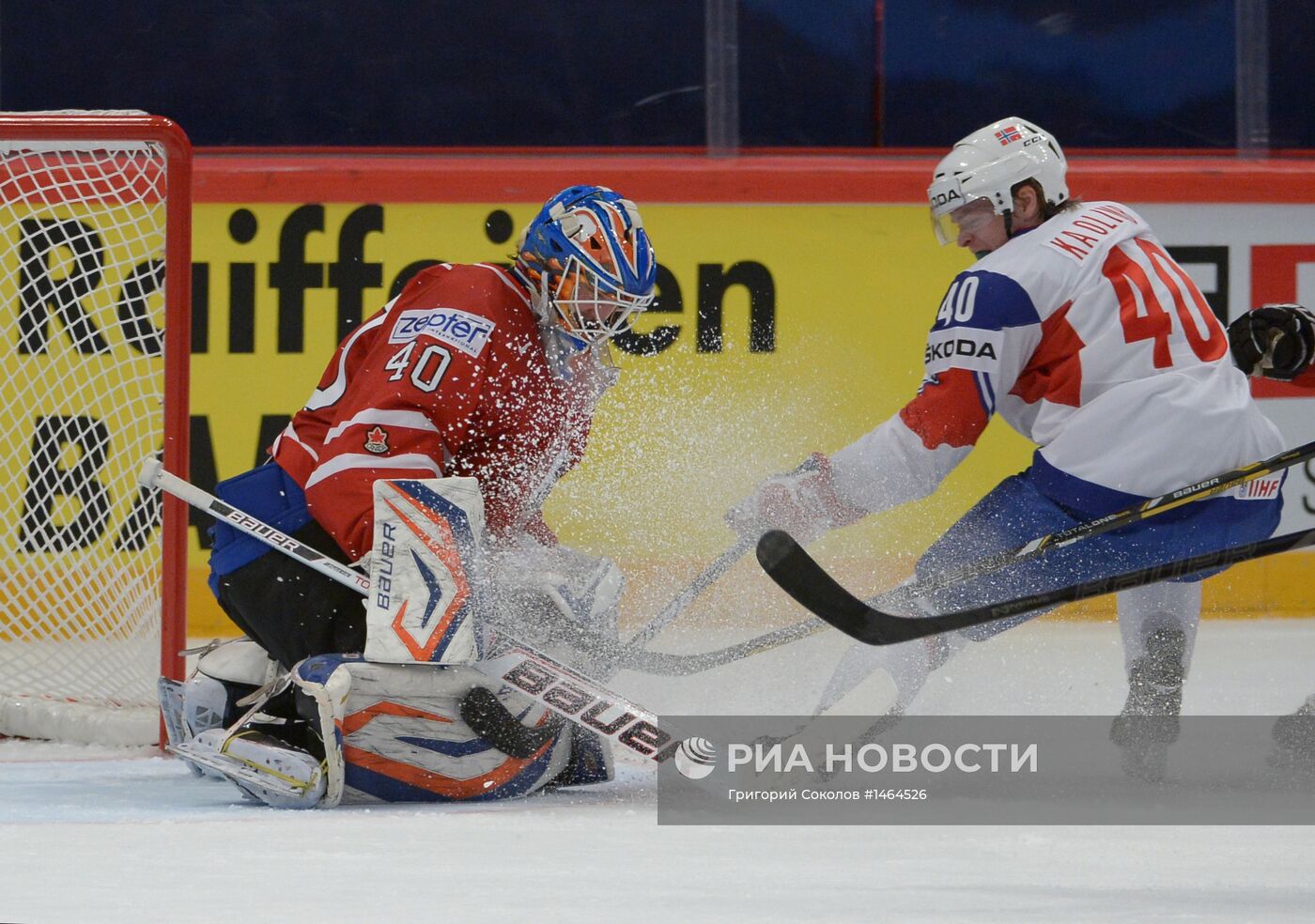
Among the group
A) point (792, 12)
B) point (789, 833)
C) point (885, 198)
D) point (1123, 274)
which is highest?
point (792, 12)

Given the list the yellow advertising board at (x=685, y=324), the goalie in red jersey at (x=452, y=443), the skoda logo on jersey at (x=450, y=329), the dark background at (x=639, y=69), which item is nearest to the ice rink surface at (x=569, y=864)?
the goalie in red jersey at (x=452, y=443)

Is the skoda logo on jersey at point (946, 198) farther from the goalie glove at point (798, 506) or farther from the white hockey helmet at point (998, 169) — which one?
the goalie glove at point (798, 506)

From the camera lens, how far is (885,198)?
471cm

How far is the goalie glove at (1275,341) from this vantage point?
311cm

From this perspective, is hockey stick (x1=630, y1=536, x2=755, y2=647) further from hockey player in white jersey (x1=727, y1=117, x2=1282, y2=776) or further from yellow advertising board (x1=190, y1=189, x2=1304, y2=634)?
yellow advertising board (x1=190, y1=189, x2=1304, y2=634)

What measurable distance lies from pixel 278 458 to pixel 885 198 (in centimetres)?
229

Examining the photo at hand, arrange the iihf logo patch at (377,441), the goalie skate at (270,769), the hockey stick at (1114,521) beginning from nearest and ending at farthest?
the goalie skate at (270,769), the iihf logo patch at (377,441), the hockey stick at (1114,521)

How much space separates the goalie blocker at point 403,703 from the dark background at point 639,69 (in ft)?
8.71

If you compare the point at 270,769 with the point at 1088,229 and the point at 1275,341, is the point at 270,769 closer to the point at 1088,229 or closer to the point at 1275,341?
the point at 1088,229

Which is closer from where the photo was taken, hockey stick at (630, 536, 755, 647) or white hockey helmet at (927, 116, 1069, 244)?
hockey stick at (630, 536, 755, 647)

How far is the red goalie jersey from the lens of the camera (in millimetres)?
2664

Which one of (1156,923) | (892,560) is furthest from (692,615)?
(1156,923)

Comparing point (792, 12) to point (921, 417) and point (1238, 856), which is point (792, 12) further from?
point (1238, 856)

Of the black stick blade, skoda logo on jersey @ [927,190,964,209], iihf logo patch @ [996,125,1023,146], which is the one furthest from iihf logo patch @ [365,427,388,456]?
iihf logo patch @ [996,125,1023,146]
